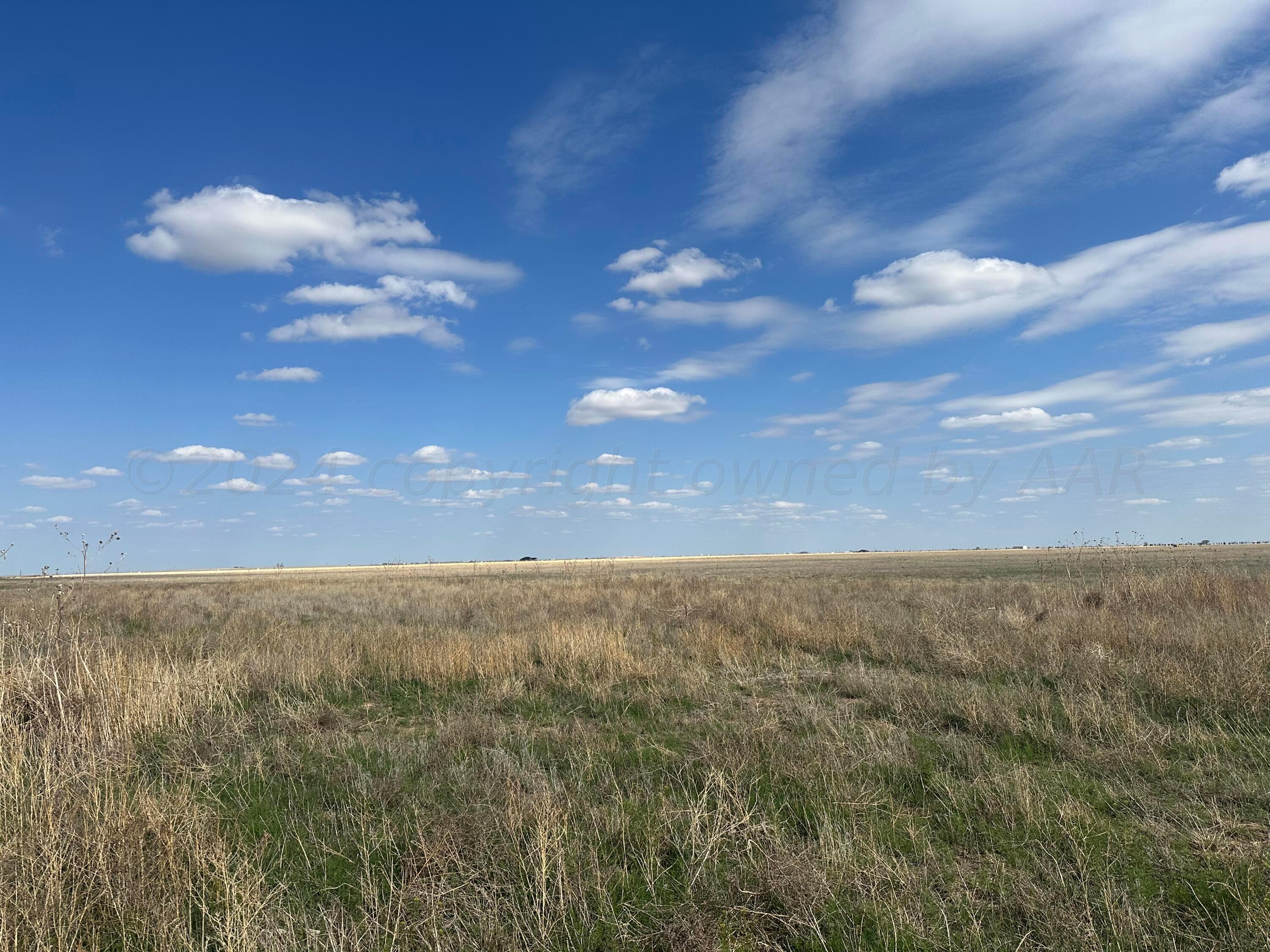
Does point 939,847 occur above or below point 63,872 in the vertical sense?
below

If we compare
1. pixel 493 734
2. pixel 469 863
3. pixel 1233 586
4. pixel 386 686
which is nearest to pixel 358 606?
pixel 386 686

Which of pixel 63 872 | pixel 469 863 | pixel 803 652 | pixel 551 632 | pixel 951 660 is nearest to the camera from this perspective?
Answer: pixel 63 872

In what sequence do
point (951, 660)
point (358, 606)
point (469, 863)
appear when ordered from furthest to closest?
point (358, 606), point (951, 660), point (469, 863)

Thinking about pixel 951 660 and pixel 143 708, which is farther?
pixel 951 660

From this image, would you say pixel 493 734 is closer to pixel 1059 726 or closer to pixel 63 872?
pixel 63 872

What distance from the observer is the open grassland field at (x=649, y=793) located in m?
3.56

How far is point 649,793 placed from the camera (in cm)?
520

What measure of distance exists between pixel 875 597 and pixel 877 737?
1447 cm

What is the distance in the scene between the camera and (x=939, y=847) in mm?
4309

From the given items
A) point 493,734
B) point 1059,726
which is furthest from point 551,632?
point 1059,726

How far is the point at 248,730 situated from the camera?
7379 millimetres

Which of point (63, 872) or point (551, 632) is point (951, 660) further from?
point (63, 872)

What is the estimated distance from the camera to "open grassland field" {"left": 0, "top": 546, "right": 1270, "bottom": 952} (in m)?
3.56

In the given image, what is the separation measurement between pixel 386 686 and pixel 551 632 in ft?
11.6
